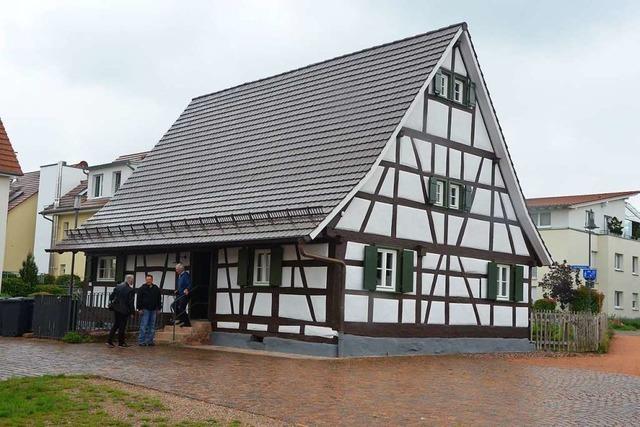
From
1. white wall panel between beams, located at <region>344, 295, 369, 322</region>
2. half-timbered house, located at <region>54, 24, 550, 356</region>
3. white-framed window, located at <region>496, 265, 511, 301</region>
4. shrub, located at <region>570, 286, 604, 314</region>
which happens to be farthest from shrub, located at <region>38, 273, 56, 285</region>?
white wall panel between beams, located at <region>344, 295, 369, 322</region>

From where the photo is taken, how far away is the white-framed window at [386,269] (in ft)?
71.0

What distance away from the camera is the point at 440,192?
77.8 feet

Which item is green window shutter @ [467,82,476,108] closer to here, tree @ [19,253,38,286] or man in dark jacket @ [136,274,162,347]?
man in dark jacket @ [136,274,162,347]

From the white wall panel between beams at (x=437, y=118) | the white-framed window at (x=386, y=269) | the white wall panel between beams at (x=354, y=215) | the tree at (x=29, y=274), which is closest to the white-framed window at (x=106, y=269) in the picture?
the white-framed window at (x=386, y=269)

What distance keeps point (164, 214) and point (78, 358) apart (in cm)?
857

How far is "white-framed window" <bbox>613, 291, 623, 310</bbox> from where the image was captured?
53.7 meters

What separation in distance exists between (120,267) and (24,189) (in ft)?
105

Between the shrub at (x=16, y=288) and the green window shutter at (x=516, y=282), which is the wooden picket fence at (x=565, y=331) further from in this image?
the shrub at (x=16, y=288)

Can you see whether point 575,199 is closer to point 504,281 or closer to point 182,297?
point 504,281

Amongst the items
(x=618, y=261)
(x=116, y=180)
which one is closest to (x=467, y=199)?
(x=116, y=180)

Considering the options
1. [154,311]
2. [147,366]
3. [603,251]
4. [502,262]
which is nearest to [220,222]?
[154,311]

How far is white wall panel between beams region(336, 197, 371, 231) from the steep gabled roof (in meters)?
27.1

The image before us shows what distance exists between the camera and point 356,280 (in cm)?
2072

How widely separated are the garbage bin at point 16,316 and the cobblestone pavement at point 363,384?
2.72 m
